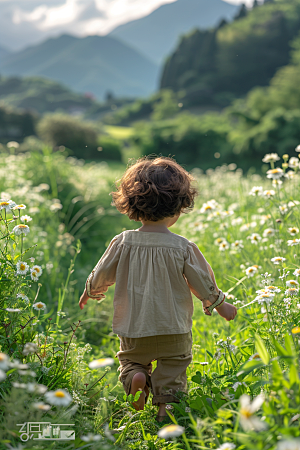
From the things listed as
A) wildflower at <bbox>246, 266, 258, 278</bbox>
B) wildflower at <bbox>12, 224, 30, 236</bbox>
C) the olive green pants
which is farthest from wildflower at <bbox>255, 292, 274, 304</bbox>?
wildflower at <bbox>12, 224, 30, 236</bbox>

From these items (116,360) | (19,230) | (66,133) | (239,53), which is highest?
(239,53)

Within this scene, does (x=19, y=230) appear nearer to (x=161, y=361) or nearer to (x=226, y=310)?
(x=161, y=361)

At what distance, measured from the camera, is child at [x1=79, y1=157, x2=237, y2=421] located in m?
1.84

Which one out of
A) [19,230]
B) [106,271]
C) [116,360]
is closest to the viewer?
[19,230]

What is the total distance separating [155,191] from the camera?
187 cm

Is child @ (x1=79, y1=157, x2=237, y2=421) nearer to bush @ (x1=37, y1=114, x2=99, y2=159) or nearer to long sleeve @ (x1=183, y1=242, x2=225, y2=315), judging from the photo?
long sleeve @ (x1=183, y1=242, x2=225, y2=315)

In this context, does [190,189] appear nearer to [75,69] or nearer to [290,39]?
[290,39]

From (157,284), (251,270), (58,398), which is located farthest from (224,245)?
(58,398)

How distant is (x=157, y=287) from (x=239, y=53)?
4674cm

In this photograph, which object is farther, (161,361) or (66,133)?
(66,133)

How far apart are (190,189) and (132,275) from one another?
58cm

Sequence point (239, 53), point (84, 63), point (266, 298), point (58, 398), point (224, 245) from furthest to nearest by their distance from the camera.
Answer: point (84, 63), point (239, 53), point (224, 245), point (266, 298), point (58, 398)

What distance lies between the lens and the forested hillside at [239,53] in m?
40.9

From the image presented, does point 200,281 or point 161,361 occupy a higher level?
point 200,281
